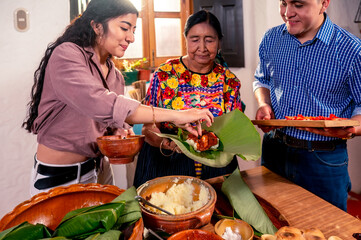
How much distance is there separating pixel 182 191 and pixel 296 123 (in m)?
0.67

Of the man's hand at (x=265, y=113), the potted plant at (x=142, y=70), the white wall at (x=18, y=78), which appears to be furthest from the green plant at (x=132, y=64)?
the man's hand at (x=265, y=113)

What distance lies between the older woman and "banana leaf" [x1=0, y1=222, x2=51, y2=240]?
1.24 m

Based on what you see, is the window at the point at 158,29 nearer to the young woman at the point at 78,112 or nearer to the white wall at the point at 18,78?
the white wall at the point at 18,78

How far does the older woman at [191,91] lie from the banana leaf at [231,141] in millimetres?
490

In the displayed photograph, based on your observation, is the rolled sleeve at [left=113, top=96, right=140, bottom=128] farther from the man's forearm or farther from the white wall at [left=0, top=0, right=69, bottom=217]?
the white wall at [left=0, top=0, right=69, bottom=217]

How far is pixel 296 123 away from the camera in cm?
128

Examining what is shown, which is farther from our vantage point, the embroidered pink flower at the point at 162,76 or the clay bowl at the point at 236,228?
the embroidered pink flower at the point at 162,76

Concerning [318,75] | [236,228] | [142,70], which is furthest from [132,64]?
[236,228]

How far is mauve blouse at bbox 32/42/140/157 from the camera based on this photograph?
1166mm

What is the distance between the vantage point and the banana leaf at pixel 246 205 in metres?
0.95

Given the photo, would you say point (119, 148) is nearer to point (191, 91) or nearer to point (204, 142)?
point (204, 142)

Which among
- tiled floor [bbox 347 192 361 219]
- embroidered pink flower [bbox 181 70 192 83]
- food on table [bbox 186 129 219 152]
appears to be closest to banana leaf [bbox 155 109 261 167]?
food on table [bbox 186 129 219 152]

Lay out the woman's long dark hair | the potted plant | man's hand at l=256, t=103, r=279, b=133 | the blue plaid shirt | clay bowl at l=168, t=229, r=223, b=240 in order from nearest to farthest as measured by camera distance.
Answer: clay bowl at l=168, t=229, r=223, b=240
the woman's long dark hair
the blue plaid shirt
man's hand at l=256, t=103, r=279, b=133
the potted plant

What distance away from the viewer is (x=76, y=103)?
3.92 ft
